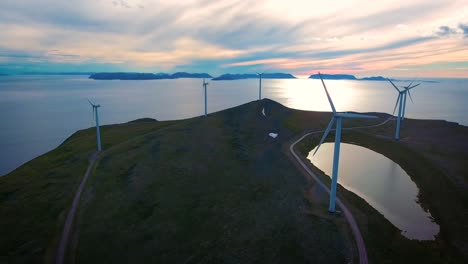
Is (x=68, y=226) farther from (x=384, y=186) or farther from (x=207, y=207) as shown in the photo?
(x=384, y=186)

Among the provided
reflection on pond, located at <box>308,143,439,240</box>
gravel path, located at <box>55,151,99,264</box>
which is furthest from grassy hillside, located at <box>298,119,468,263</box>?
gravel path, located at <box>55,151,99,264</box>

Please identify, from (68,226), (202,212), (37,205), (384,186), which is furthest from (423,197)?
(37,205)

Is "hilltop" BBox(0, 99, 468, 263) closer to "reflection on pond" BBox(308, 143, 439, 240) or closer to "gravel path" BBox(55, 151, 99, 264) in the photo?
"gravel path" BBox(55, 151, 99, 264)

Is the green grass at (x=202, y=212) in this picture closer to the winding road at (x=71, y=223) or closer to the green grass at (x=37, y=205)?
the winding road at (x=71, y=223)

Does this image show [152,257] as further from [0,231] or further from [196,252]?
[0,231]

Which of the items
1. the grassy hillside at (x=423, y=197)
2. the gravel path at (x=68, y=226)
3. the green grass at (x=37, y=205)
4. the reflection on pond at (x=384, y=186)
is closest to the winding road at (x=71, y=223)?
the gravel path at (x=68, y=226)
